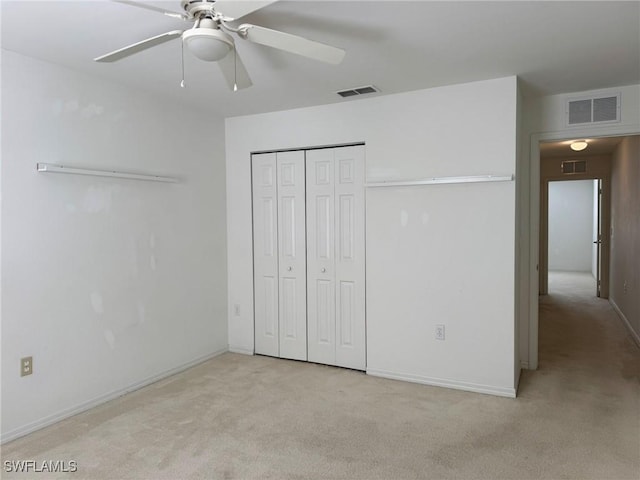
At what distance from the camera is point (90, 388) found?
125 inches

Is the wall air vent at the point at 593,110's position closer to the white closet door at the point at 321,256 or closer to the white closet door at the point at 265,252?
the white closet door at the point at 321,256

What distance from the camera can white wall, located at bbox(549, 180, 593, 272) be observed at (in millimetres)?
10547

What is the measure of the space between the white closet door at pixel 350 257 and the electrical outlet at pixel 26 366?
92.0 inches

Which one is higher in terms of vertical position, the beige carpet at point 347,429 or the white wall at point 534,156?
the white wall at point 534,156

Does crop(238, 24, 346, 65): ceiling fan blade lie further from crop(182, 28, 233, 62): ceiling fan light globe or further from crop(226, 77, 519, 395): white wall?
crop(226, 77, 519, 395): white wall

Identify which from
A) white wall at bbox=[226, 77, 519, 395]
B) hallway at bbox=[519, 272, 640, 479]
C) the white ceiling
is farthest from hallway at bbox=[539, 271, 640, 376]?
the white ceiling

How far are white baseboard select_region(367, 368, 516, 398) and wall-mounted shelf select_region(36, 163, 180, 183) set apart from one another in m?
2.38

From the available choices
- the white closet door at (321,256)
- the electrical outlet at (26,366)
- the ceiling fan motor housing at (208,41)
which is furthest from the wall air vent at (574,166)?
the electrical outlet at (26,366)

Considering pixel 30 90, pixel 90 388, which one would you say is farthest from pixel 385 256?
pixel 30 90

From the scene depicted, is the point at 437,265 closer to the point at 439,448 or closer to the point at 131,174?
the point at 439,448

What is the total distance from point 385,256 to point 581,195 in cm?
908

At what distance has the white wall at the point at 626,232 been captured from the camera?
15.9ft

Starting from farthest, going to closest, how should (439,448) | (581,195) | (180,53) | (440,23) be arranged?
(581,195), (180,53), (439,448), (440,23)

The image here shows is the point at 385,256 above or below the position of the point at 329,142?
below
